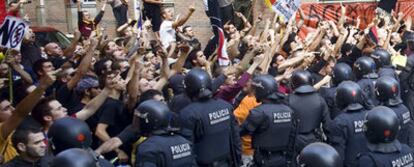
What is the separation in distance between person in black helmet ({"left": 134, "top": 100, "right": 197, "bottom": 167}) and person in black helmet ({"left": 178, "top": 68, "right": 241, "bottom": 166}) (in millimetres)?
724

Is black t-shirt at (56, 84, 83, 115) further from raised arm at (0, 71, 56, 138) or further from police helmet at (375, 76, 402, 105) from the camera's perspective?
police helmet at (375, 76, 402, 105)

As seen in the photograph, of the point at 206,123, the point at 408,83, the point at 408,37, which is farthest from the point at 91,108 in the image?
the point at 408,37

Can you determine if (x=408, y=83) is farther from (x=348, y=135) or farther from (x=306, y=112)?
(x=348, y=135)

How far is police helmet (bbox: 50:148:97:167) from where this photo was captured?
4.15m

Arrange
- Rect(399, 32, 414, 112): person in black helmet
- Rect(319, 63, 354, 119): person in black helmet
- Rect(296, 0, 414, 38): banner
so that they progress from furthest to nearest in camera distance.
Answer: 1. Rect(296, 0, 414, 38): banner
2. Rect(399, 32, 414, 112): person in black helmet
3. Rect(319, 63, 354, 119): person in black helmet

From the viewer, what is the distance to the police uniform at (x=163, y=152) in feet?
17.1

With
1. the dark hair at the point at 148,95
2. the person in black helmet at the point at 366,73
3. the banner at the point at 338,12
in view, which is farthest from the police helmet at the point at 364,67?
the banner at the point at 338,12

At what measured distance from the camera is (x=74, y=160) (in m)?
4.15

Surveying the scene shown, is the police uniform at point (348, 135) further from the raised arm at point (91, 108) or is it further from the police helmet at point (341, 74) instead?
the raised arm at point (91, 108)

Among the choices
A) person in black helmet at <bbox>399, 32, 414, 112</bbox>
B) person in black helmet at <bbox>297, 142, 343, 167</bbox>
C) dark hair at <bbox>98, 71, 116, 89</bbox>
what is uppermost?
person in black helmet at <bbox>297, 142, 343, 167</bbox>

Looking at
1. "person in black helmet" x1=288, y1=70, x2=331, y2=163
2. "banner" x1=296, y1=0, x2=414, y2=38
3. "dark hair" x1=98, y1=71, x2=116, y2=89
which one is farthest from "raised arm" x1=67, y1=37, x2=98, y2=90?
"banner" x1=296, y1=0, x2=414, y2=38

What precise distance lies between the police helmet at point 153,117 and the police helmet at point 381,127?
160 centimetres

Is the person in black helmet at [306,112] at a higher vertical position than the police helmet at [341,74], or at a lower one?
lower

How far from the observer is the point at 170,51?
10016 millimetres
